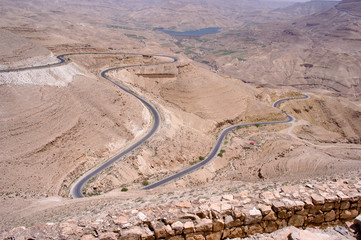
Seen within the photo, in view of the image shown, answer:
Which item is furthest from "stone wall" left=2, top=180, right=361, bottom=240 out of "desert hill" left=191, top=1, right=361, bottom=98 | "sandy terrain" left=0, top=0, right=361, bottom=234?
"desert hill" left=191, top=1, right=361, bottom=98

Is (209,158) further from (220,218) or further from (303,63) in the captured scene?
(303,63)

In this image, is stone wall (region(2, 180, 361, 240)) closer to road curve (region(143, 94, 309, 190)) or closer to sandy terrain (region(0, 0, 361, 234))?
sandy terrain (region(0, 0, 361, 234))

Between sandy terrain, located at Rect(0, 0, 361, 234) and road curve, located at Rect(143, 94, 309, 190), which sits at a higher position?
sandy terrain, located at Rect(0, 0, 361, 234)

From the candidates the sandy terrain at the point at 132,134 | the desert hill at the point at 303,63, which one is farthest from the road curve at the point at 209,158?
the desert hill at the point at 303,63

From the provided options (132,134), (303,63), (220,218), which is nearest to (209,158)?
(132,134)

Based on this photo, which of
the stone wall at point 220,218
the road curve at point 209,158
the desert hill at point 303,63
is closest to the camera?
the stone wall at point 220,218

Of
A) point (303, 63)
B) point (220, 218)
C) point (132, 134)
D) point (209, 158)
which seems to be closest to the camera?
point (220, 218)

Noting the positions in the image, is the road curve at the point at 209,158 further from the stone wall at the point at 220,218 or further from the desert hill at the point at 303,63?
the desert hill at the point at 303,63

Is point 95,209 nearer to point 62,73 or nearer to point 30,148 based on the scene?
point 30,148
